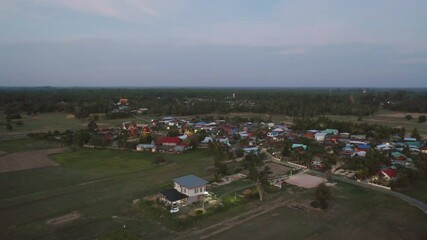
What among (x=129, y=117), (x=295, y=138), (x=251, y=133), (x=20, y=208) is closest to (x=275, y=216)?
(x=20, y=208)

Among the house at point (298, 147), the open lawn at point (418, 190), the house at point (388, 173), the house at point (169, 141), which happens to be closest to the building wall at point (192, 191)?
the open lawn at point (418, 190)

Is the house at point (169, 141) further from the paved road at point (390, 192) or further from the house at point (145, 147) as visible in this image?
the paved road at point (390, 192)

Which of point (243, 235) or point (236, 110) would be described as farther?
point (236, 110)

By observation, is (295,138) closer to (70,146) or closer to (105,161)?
(105,161)

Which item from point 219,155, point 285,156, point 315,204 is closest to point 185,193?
point 315,204

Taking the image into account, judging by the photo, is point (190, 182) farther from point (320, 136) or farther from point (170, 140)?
point (320, 136)

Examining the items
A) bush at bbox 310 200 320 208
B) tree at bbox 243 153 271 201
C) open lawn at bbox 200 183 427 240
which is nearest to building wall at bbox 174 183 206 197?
tree at bbox 243 153 271 201
